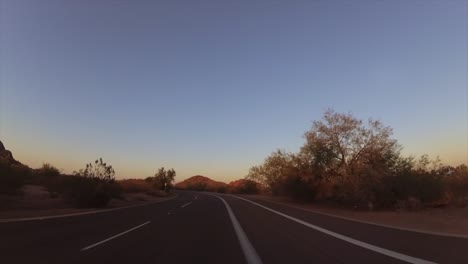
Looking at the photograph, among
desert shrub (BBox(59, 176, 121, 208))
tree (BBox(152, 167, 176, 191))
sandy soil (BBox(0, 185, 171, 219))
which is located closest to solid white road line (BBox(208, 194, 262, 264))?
sandy soil (BBox(0, 185, 171, 219))

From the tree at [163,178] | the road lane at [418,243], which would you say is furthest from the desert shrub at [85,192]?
the tree at [163,178]

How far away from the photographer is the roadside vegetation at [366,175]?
3716 centimetres

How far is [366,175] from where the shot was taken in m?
37.2

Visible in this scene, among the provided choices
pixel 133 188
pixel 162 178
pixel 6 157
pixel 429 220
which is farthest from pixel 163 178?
pixel 429 220

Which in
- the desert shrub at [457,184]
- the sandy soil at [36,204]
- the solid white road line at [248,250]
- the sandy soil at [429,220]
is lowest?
the solid white road line at [248,250]

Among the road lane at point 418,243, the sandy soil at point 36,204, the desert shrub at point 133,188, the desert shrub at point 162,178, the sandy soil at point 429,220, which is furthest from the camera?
the desert shrub at point 162,178

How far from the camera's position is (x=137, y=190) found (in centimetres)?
7638

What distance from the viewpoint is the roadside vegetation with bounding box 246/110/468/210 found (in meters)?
37.2

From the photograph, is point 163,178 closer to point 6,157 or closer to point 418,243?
point 6,157

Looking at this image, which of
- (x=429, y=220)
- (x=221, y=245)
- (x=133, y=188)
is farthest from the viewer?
(x=133, y=188)

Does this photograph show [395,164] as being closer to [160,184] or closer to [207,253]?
[207,253]

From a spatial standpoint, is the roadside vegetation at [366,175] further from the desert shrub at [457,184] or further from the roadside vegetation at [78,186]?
the roadside vegetation at [78,186]

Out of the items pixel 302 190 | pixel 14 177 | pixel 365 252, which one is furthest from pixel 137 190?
pixel 365 252

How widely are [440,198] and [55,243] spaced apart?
34.0 metres
